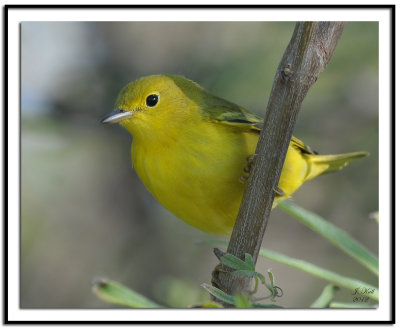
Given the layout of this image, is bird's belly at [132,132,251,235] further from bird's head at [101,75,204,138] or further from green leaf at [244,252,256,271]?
green leaf at [244,252,256,271]

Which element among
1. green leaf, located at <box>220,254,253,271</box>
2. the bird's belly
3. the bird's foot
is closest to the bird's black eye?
the bird's belly

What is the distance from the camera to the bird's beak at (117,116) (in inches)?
100

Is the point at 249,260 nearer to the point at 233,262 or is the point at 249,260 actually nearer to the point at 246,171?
the point at 233,262

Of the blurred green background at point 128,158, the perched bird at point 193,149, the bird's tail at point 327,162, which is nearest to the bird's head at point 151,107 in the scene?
the perched bird at point 193,149

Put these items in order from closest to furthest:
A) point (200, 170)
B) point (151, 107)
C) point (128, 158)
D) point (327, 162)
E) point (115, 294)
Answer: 1. point (115, 294)
2. point (200, 170)
3. point (151, 107)
4. point (327, 162)
5. point (128, 158)

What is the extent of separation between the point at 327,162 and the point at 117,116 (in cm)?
116

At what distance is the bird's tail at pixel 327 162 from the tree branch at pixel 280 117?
0.93 m

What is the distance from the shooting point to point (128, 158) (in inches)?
165

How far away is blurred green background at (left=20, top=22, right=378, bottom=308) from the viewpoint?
135 inches

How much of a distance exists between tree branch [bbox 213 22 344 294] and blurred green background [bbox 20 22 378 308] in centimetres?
99
